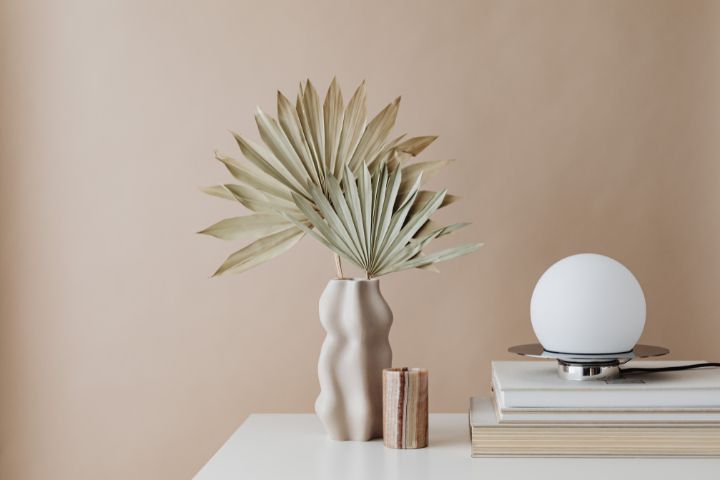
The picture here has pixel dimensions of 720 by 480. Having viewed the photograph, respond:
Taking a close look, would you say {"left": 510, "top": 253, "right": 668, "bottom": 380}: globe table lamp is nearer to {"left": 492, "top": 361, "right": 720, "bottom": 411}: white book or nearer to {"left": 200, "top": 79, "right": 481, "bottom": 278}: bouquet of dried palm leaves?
→ {"left": 492, "top": 361, "right": 720, "bottom": 411}: white book

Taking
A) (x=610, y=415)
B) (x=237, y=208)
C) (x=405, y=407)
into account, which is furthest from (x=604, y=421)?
(x=237, y=208)

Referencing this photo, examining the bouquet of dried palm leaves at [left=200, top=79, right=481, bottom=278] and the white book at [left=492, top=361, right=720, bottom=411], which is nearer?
the white book at [left=492, top=361, right=720, bottom=411]

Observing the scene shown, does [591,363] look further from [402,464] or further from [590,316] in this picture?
[402,464]

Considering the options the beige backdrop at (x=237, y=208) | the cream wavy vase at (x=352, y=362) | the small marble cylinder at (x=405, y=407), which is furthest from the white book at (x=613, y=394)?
the beige backdrop at (x=237, y=208)

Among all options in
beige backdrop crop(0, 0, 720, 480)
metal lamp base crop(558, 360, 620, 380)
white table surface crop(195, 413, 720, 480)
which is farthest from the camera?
beige backdrop crop(0, 0, 720, 480)

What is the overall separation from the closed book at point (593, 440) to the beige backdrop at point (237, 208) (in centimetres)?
47

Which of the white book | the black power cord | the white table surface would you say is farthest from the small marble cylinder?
the black power cord

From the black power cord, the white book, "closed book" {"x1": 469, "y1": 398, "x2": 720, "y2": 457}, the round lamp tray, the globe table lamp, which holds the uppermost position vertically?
the globe table lamp

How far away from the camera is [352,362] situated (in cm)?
127

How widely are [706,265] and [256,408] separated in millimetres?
953

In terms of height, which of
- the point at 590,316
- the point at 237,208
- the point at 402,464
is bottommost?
the point at 402,464

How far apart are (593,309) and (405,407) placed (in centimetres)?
31

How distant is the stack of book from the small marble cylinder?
0.30 feet

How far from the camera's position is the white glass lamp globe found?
1.13 metres
